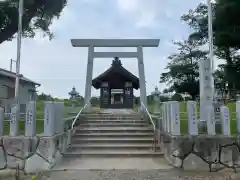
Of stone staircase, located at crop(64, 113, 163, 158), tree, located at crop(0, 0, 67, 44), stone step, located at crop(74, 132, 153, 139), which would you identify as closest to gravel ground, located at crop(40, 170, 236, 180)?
stone staircase, located at crop(64, 113, 163, 158)

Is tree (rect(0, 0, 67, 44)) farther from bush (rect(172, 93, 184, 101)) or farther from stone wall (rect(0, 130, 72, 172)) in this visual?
bush (rect(172, 93, 184, 101))

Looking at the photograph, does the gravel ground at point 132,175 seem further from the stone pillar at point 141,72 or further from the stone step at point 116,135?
the stone pillar at point 141,72

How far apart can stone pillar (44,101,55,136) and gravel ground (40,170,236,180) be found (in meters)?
0.99

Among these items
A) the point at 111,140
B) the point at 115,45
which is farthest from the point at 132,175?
the point at 115,45

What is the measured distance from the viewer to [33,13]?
10.9 m

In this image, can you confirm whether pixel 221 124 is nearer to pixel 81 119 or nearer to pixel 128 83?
pixel 81 119

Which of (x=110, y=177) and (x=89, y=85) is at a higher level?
(x=89, y=85)

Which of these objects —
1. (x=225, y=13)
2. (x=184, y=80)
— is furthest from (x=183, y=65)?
(x=225, y=13)

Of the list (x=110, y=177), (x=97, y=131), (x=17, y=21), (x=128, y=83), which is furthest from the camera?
(x=128, y=83)

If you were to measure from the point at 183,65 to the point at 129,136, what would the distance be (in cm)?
2050

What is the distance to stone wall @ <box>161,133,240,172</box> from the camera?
6273 millimetres

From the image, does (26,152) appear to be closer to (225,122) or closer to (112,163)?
(112,163)

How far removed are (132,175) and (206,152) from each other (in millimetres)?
1964

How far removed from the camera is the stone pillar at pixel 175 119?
6.48 m
